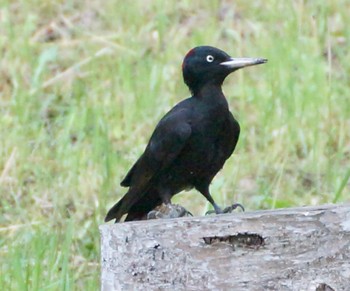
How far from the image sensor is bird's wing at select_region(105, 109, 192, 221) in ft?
14.9

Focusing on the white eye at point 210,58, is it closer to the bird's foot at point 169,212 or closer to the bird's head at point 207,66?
the bird's head at point 207,66

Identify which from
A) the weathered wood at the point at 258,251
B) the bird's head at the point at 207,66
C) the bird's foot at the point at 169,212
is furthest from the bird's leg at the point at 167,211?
the weathered wood at the point at 258,251

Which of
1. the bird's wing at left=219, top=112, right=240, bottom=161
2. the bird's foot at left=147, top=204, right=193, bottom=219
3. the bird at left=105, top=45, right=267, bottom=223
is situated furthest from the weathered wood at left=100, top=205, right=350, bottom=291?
the bird's wing at left=219, top=112, right=240, bottom=161

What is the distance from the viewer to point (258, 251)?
11.1 feet

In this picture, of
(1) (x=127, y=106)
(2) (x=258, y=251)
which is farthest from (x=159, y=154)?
(1) (x=127, y=106)

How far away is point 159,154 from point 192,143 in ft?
0.53

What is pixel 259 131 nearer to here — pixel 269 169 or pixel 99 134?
pixel 269 169

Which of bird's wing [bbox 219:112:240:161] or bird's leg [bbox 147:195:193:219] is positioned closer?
bird's leg [bbox 147:195:193:219]

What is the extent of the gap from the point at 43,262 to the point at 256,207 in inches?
54.1

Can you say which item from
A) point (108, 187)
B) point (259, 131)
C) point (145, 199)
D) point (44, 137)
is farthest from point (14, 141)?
point (145, 199)

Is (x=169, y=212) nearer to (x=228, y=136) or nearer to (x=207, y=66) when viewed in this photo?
(x=228, y=136)

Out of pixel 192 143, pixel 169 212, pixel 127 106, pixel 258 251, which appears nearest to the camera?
pixel 258 251

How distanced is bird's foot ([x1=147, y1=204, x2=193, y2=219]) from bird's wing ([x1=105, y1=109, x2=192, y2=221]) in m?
0.13

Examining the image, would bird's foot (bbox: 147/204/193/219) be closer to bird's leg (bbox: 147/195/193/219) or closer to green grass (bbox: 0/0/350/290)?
bird's leg (bbox: 147/195/193/219)
